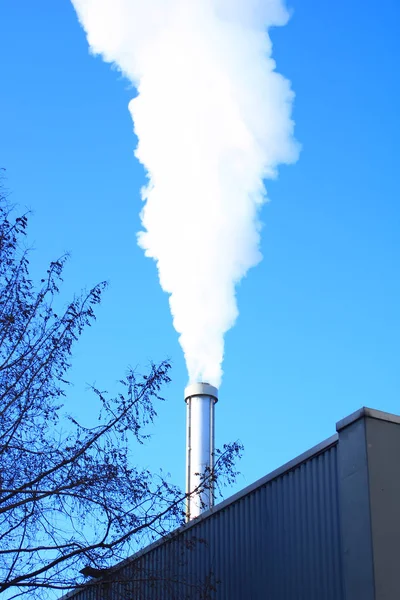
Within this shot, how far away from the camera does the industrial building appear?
1052 centimetres

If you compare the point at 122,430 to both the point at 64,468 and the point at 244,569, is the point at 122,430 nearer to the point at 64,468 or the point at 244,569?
the point at 64,468

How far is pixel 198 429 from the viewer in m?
23.4

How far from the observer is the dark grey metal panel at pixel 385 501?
10266 millimetres

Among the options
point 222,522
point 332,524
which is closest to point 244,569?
point 222,522

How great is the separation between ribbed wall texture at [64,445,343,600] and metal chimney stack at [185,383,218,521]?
7551mm

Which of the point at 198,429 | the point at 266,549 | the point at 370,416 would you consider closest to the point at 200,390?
the point at 198,429

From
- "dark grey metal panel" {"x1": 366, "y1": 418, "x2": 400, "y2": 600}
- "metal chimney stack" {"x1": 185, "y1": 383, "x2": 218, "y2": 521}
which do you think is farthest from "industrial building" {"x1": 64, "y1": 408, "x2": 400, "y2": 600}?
"metal chimney stack" {"x1": 185, "y1": 383, "x2": 218, "y2": 521}

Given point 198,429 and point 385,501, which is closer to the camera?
point 385,501

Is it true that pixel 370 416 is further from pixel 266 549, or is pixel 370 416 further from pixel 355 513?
pixel 266 549

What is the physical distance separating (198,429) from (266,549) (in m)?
10.8

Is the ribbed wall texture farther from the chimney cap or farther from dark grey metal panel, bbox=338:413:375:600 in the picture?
the chimney cap

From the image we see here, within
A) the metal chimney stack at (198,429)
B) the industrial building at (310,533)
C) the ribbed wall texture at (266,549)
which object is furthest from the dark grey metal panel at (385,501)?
the metal chimney stack at (198,429)

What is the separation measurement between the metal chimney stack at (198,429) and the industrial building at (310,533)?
26.3ft

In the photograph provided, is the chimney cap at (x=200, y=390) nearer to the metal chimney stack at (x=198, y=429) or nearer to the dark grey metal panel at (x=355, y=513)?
the metal chimney stack at (x=198, y=429)
